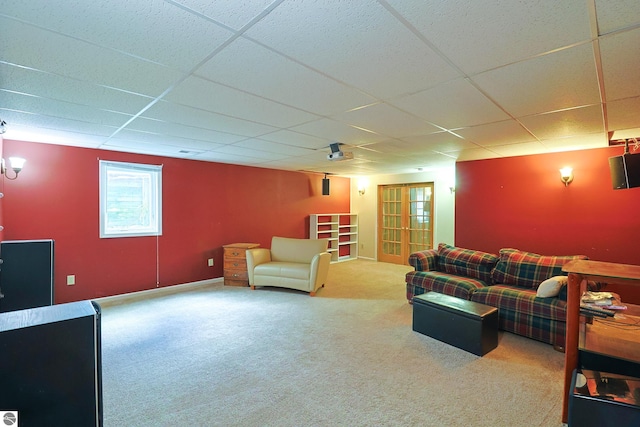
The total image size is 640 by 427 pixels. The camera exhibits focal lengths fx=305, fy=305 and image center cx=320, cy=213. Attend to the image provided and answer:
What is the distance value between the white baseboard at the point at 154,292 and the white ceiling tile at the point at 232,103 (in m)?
3.40

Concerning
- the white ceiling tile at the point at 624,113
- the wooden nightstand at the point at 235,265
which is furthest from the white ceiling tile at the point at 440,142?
the wooden nightstand at the point at 235,265

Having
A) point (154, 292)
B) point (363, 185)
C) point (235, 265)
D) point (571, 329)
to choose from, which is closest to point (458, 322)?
point (571, 329)

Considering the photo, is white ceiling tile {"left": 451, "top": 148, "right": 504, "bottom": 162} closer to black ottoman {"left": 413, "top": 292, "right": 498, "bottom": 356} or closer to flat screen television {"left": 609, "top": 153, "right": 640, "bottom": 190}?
flat screen television {"left": 609, "top": 153, "right": 640, "bottom": 190}

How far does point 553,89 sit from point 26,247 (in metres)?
4.91

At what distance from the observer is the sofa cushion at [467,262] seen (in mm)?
4172

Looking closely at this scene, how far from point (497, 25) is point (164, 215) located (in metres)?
4.99

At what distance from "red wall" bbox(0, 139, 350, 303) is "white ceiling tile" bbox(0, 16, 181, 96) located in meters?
2.83

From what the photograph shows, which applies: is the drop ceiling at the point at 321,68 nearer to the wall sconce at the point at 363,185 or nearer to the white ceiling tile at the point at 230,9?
the white ceiling tile at the point at 230,9

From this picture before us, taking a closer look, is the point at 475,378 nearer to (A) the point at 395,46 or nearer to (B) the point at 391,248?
(A) the point at 395,46

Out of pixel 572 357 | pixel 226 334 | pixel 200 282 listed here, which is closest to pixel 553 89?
pixel 572 357

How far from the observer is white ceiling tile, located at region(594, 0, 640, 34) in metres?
1.26

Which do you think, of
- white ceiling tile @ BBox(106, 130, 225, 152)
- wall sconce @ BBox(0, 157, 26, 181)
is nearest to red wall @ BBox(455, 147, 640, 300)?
white ceiling tile @ BBox(106, 130, 225, 152)

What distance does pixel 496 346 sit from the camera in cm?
308

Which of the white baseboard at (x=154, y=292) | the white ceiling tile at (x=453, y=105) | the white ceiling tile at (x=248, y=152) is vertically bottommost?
the white baseboard at (x=154, y=292)
